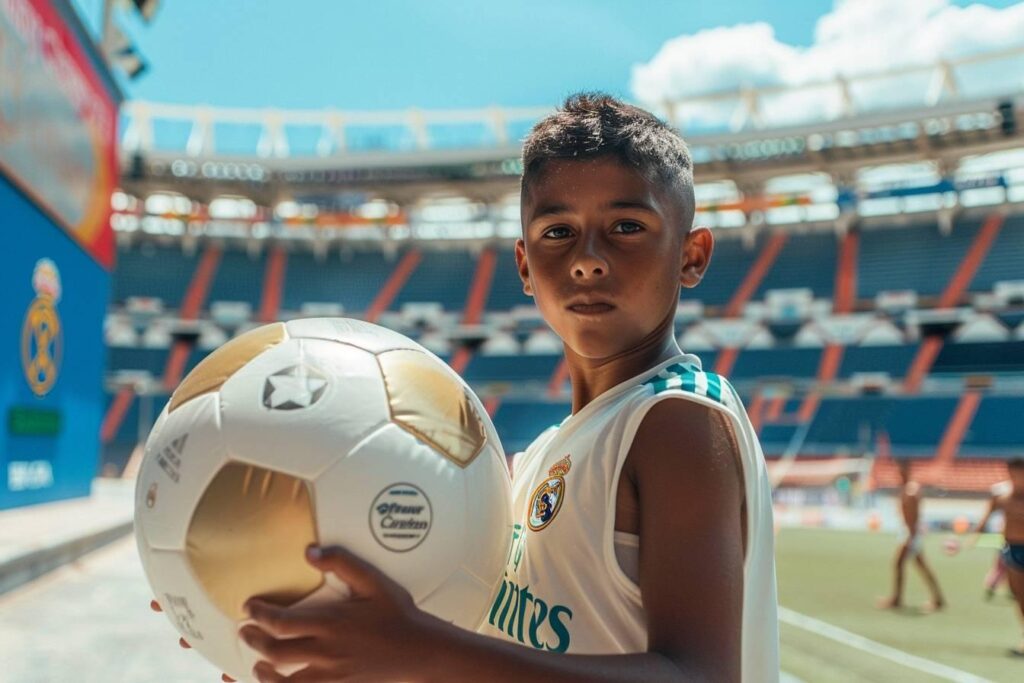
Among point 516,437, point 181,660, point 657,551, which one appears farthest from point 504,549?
point 516,437

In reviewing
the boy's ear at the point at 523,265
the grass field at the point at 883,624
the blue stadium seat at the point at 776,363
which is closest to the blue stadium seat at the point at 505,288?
the blue stadium seat at the point at 776,363

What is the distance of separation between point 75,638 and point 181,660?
781 mm

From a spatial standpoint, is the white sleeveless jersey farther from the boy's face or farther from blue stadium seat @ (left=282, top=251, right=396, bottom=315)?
blue stadium seat @ (left=282, top=251, right=396, bottom=315)

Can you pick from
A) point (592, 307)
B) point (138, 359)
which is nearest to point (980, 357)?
point (138, 359)

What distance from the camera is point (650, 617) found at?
925 millimetres

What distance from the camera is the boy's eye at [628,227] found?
114 cm

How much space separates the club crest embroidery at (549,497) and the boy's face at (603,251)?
0.60 ft

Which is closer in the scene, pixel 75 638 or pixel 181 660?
pixel 181 660

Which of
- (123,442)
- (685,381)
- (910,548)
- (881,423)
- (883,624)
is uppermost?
(881,423)

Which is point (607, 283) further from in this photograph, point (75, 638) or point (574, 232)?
point (75, 638)

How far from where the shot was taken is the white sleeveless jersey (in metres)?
1.02

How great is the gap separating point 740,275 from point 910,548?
2314 centimetres

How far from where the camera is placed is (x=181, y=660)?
439 cm

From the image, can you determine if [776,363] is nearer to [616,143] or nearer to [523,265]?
[523,265]
